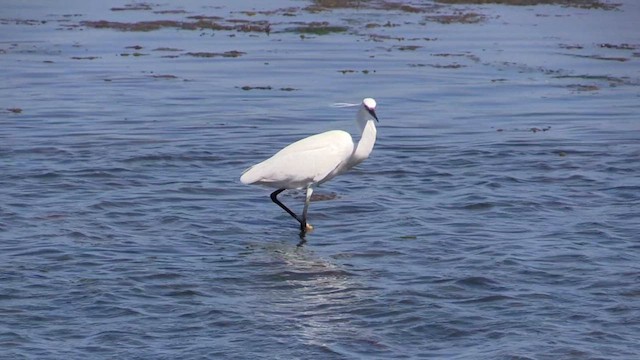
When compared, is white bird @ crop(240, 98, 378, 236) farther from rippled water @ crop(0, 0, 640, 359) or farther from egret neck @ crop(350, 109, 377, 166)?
rippled water @ crop(0, 0, 640, 359)

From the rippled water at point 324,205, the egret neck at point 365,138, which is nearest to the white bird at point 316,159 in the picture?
the egret neck at point 365,138

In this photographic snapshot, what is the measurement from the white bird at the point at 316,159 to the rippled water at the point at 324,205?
0.41m

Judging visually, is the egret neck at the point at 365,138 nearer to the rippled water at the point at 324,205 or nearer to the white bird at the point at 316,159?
the white bird at the point at 316,159

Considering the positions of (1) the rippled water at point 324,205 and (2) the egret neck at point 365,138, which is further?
(2) the egret neck at point 365,138

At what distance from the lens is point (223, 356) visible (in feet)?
26.0

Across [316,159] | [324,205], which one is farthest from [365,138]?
[324,205]

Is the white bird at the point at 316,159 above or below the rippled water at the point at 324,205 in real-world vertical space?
above

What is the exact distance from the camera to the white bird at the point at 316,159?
11.2m

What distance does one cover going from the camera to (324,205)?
12.2 metres

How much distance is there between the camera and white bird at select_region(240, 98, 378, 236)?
11.2m

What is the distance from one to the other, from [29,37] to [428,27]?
23.6ft

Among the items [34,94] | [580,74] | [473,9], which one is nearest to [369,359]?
[34,94]

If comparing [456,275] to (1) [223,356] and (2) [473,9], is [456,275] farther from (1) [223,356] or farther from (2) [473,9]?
(2) [473,9]

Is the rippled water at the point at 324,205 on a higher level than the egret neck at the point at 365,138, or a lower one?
lower
